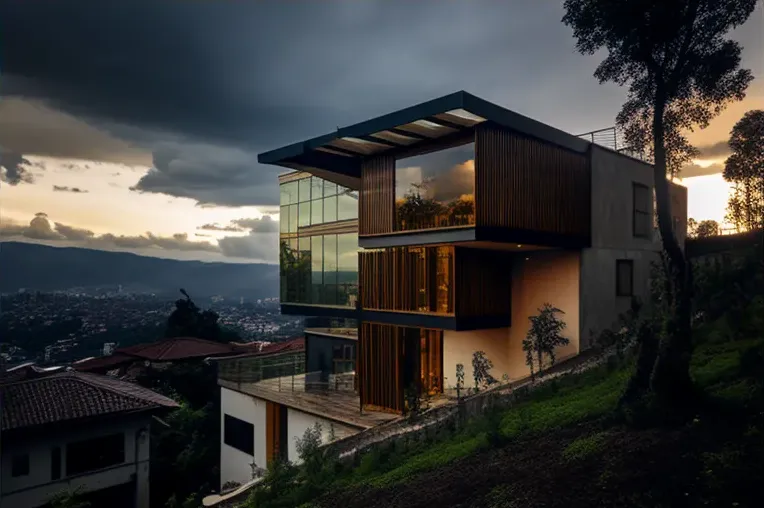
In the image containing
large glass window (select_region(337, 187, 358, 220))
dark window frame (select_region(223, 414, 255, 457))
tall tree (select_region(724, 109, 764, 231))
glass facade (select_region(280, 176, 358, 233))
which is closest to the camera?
tall tree (select_region(724, 109, 764, 231))

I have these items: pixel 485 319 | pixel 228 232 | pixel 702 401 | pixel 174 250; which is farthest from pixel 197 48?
pixel 174 250

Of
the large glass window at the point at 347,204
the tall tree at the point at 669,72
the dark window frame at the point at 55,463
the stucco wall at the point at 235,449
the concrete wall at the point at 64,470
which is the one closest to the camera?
the tall tree at the point at 669,72

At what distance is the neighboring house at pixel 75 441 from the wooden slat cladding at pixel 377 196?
11033 millimetres

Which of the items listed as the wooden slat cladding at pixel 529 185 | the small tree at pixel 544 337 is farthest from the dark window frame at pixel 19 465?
the wooden slat cladding at pixel 529 185

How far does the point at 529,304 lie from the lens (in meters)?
14.6

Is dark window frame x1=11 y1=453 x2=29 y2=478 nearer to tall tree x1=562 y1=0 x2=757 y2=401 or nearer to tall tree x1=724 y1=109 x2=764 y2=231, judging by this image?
tall tree x1=562 y1=0 x2=757 y2=401

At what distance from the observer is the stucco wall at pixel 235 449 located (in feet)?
57.6

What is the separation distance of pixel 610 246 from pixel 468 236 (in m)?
5.90

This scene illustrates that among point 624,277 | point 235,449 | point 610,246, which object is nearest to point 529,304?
point 610,246

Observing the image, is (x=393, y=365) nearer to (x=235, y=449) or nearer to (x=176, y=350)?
(x=235, y=449)

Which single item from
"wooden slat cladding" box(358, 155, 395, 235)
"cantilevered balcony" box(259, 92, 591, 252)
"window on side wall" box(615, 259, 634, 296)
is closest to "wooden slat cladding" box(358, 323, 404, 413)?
"cantilevered balcony" box(259, 92, 591, 252)

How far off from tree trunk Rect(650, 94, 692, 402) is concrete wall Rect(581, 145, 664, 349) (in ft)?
21.9

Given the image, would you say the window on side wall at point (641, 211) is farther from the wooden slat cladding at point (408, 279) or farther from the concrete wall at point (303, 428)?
the concrete wall at point (303, 428)

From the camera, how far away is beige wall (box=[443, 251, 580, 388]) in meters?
13.9
